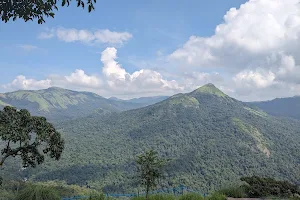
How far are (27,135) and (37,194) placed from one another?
2.43 metres

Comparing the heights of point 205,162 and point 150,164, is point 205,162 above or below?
below

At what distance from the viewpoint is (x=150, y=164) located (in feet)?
48.3

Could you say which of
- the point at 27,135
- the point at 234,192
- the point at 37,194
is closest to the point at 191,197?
the point at 234,192

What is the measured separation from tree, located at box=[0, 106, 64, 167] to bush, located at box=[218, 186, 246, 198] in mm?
9096

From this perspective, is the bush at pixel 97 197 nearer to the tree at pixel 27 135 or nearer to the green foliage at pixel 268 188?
the tree at pixel 27 135

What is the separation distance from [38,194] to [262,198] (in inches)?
421

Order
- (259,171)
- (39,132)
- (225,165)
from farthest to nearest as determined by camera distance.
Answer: (225,165)
(259,171)
(39,132)

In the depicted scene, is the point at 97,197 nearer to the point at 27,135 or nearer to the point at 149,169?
the point at 149,169

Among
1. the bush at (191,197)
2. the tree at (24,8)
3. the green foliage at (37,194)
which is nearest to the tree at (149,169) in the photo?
the bush at (191,197)

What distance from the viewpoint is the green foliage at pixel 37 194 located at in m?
11.7

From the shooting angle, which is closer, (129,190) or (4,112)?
(4,112)

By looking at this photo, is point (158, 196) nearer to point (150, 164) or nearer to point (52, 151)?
point (150, 164)

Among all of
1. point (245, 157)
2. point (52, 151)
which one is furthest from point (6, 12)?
point (245, 157)

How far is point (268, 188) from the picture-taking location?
15.1 meters
